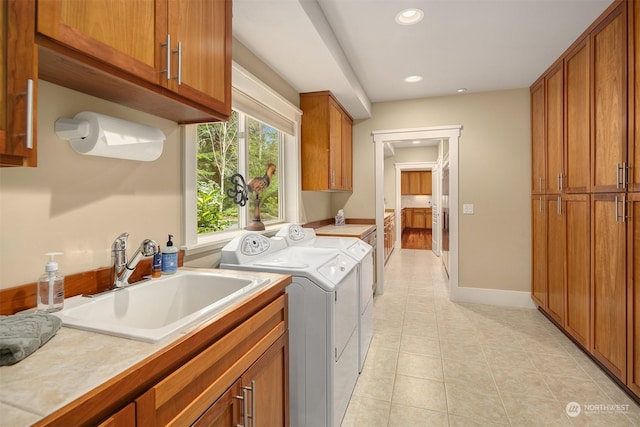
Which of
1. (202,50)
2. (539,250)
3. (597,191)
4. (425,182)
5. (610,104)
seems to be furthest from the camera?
(425,182)

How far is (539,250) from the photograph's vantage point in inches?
125

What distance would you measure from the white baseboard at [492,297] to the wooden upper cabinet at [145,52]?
133 inches

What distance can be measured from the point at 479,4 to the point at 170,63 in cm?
201

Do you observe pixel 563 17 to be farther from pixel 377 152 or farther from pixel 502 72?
pixel 377 152

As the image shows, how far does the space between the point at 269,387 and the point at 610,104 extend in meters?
2.52

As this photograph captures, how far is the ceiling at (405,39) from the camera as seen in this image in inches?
77.7

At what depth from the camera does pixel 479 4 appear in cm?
202

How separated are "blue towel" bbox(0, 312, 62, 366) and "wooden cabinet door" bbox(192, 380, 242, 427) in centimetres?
41

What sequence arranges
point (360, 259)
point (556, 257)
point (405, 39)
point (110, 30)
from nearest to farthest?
point (110, 30) → point (360, 259) → point (405, 39) → point (556, 257)

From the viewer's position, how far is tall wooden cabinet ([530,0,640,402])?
1.75m

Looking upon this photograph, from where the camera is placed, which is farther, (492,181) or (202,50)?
(492,181)

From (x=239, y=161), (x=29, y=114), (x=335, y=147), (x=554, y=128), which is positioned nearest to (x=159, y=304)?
(x=29, y=114)

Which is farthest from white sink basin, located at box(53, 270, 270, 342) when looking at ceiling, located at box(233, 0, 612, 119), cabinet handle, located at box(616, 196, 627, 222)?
cabinet handle, located at box(616, 196, 627, 222)

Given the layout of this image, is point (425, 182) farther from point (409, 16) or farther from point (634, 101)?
point (634, 101)
